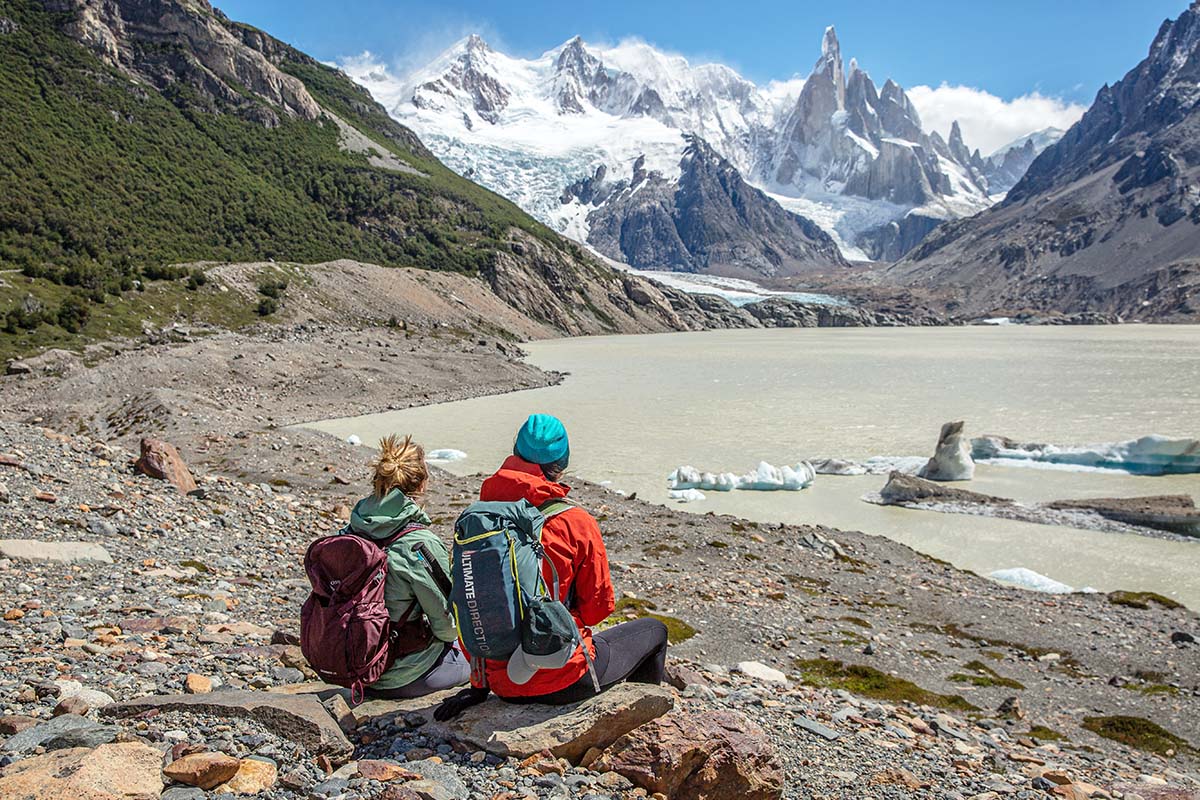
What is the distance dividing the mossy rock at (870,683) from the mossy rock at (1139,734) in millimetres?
1437

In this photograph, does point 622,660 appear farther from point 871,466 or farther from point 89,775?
point 871,466

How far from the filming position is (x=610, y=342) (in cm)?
11538

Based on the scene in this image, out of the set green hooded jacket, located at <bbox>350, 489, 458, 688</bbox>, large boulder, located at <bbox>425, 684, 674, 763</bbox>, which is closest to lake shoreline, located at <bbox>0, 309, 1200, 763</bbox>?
large boulder, located at <bbox>425, 684, 674, 763</bbox>

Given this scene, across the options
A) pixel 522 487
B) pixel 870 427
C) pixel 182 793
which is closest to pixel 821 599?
pixel 522 487

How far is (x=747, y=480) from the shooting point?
26.0 meters

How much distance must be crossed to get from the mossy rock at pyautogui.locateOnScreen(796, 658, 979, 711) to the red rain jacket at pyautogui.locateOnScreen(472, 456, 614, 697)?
585 cm

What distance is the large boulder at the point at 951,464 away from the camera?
26.8m

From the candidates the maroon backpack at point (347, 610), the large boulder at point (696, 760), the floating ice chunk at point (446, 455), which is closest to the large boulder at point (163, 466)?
the maroon backpack at point (347, 610)

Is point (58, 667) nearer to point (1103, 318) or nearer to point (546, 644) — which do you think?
point (546, 644)

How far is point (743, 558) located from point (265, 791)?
1269 centimetres

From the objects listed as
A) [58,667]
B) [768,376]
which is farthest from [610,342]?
[58,667]

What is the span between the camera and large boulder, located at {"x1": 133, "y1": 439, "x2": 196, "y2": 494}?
44.1ft

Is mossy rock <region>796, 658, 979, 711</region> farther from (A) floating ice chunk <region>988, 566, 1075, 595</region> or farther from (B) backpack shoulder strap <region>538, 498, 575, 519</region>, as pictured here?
(A) floating ice chunk <region>988, 566, 1075, 595</region>

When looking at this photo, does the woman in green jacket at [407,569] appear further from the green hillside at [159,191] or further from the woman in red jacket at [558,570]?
the green hillside at [159,191]
